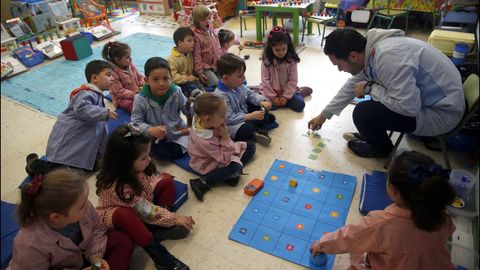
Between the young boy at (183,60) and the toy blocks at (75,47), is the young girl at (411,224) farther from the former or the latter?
the toy blocks at (75,47)

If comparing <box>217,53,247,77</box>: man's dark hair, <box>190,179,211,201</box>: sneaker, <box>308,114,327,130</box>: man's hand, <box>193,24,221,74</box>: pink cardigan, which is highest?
<box>217,53,247,77</box>: man's dark hair

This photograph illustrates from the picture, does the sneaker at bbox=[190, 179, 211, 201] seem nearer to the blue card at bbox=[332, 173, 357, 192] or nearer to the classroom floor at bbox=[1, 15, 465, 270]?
the classroom floor at bbox=[1, 15, 465, 270]

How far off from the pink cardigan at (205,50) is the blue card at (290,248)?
7.03 ft

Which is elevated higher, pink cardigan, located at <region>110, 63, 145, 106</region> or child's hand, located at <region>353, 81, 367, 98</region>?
child's hand, located at <region>353, 81, 367, 98</region>

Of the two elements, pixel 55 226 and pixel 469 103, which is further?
pixel 469 103

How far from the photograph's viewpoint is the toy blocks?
4402 mm

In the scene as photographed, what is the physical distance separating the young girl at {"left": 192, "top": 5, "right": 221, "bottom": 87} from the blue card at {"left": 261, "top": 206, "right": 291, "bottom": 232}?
1856 mm

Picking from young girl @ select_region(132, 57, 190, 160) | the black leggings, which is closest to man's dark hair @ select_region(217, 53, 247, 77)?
young girl @ select_region(132, 57, 190, 160)

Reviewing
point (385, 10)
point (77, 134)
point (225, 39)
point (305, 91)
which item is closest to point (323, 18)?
point (385, 10)

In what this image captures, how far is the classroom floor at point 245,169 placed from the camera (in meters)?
1.63

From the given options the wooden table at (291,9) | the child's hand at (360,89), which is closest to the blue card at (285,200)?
the child's hand at (360,89)

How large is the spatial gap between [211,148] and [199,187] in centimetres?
25

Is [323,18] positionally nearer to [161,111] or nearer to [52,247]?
[161,111]

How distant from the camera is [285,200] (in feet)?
6.43
